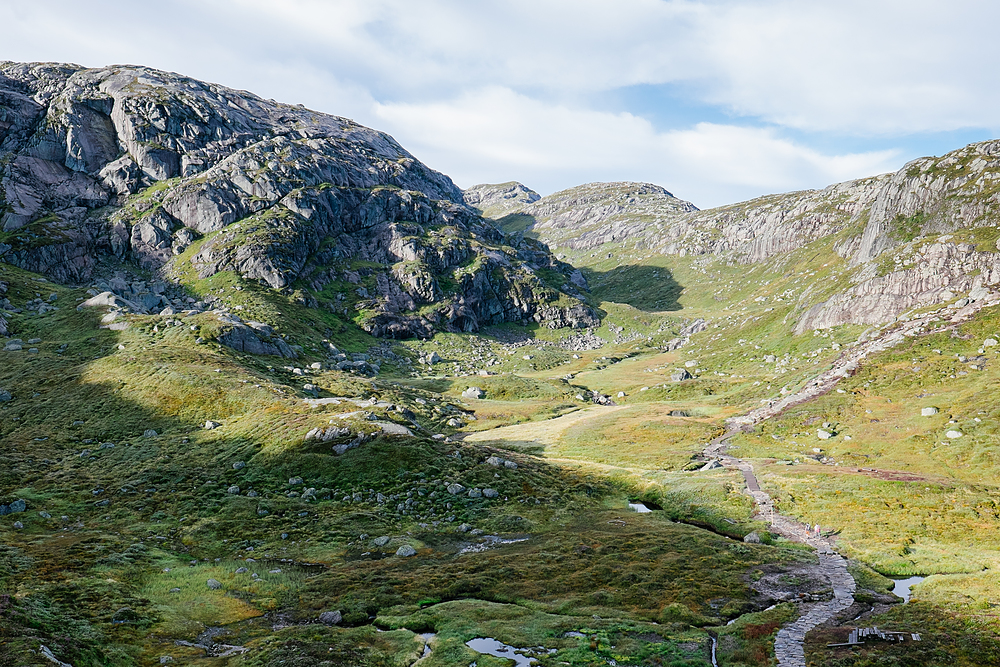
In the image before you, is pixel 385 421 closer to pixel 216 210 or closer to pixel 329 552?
pixel 329 552

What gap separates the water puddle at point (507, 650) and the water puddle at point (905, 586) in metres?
24.5

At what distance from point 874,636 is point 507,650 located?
19578mm

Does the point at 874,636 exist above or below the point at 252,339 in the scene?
below

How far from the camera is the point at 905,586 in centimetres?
3441

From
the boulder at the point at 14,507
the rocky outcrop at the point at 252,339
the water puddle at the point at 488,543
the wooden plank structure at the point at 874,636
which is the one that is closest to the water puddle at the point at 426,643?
the water puddle at the point at 488,543

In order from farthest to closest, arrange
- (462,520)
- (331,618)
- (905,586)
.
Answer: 1. (462,520)
2. (905,586)
3. (331,618)

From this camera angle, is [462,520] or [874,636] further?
[462,520]

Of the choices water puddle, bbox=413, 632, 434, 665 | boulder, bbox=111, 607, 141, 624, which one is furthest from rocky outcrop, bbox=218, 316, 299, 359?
water puddle, bbox=413, 632, 434, 665

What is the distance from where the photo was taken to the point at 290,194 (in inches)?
7849

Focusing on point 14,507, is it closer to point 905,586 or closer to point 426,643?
point 426,643

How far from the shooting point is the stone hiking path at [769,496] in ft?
92.9

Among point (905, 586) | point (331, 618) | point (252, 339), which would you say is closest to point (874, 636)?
point (905, 586)

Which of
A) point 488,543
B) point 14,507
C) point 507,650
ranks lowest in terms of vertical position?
point 488,543

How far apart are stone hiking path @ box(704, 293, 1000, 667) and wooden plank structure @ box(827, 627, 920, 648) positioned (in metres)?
2.38
